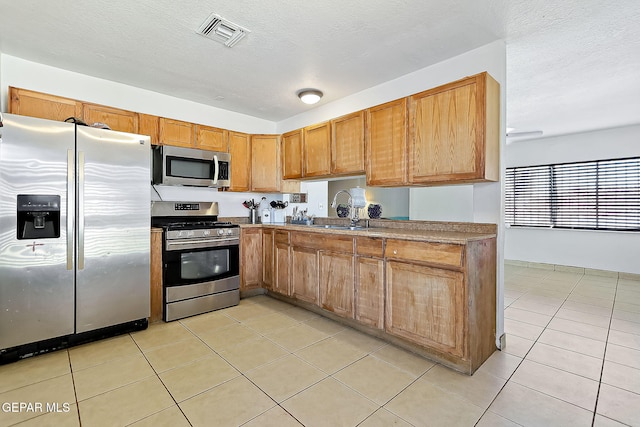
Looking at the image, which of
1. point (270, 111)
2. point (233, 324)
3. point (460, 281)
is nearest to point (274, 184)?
point (270, 111)

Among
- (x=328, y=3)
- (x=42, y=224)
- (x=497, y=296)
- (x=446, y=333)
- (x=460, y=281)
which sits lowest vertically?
(x=446, y=333)

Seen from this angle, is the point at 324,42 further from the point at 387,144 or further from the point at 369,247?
the point at 369,247

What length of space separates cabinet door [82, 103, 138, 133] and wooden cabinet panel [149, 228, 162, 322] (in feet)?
4.04

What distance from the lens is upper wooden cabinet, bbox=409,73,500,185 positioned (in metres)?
2.34

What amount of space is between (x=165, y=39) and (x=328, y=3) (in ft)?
4.70

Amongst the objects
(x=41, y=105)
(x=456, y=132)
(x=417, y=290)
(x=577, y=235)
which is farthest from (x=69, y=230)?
(x=577, y=235)

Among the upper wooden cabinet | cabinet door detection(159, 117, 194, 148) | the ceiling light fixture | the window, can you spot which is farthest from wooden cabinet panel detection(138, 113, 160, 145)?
the window

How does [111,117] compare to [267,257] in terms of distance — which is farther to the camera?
[267,257]

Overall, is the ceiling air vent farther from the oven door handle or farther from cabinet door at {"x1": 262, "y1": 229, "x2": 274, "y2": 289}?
cabinet door at {"x1": 262, "y1": 229, "x2": 274, "y2": 289}

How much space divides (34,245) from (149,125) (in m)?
1.72

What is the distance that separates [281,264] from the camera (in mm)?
3629

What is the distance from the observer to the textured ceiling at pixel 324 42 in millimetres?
2098

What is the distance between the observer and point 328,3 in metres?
2.04

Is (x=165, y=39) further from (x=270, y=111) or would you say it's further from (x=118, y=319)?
(x=118, y=319)
